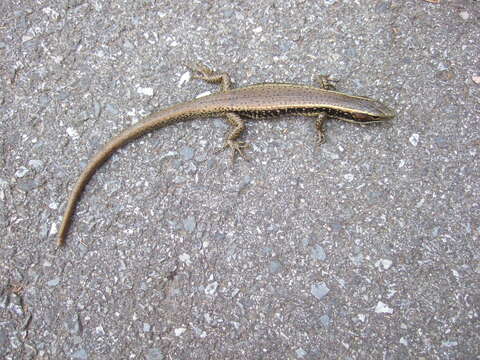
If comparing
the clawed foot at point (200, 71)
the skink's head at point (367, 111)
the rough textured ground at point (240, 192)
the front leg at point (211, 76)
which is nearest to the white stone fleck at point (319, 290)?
the rough textured ground at point (240, 192)

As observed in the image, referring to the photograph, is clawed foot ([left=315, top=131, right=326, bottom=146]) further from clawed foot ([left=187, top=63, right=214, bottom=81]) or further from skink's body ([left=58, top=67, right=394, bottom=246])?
clawed foot ([left=187, top=63, right=214, bottom=81])

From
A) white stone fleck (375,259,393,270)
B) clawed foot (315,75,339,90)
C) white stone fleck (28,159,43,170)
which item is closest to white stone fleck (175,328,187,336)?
white stone fleck (375,259,393,270)

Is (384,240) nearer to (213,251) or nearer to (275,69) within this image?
(213,251)

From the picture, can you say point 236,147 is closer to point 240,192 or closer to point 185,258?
point 240,192

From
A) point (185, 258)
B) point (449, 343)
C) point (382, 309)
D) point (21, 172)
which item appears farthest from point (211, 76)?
point (449, 343)

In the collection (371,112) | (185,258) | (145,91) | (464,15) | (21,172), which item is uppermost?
(464,15)

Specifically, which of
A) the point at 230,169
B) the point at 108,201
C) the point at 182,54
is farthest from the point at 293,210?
the point at 182,54
